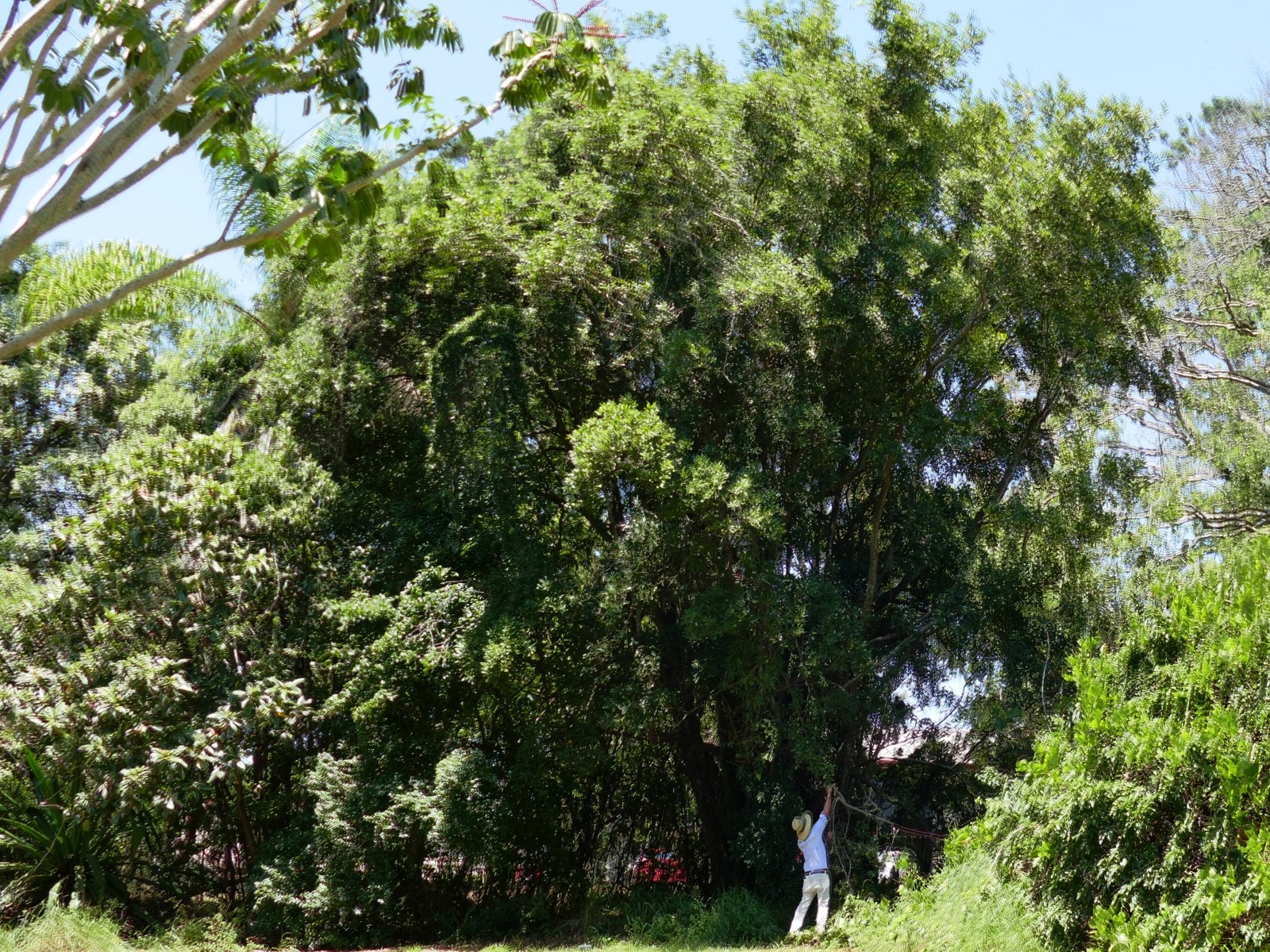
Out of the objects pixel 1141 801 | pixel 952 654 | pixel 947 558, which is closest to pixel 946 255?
pixel 947 558

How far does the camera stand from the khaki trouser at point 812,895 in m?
10.8

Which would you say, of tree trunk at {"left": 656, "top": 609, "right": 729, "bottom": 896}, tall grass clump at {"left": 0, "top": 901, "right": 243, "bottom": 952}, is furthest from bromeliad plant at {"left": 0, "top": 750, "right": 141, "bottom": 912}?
tree trunk at {"left": 656, "top": 609, "right": 729, "bottom": 896}

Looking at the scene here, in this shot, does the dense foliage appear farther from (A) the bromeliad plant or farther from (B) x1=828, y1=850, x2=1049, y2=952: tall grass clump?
(B) x1=828, y1=850, x2=1049, y2=952: tall grass clump

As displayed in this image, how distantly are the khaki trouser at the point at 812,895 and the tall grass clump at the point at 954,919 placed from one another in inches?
12.1

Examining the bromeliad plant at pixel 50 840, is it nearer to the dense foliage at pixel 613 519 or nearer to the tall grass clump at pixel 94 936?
the dense foliage at pixel 613 519

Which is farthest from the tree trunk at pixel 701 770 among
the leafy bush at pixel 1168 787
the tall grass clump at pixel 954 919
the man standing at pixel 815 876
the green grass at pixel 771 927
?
the leafy bush at pixel 1168 787

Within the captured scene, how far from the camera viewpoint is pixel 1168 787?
274 inches

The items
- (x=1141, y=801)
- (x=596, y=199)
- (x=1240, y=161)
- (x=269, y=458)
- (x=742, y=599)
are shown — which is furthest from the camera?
(x=1240, y=161)

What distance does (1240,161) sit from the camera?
17734 mm

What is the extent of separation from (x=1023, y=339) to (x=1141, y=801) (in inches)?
295

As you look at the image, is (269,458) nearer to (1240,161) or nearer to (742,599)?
(742,599)

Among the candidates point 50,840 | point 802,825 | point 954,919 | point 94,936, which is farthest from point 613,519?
point 50,840

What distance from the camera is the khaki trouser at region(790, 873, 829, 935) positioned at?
35.5ft

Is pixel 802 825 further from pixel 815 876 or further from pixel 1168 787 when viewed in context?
pixel 1168 787
